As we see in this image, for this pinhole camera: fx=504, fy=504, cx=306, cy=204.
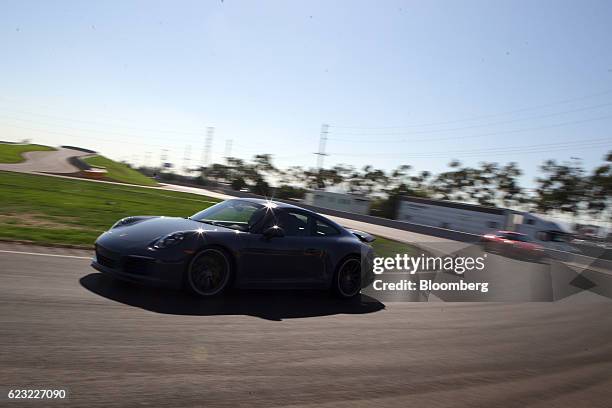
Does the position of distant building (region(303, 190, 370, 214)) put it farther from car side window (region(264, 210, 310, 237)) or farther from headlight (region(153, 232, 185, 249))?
headlight (region(153, 232, 185, 249))

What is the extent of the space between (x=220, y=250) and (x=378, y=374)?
8.40 feet

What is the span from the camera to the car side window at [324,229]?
23.5ft

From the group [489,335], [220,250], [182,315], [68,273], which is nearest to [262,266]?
[220,250]

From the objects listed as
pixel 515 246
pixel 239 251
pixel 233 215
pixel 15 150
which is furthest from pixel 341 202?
pixel 15 150

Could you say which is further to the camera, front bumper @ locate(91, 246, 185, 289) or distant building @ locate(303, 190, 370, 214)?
distant building @ locate(303, 190, 370, 214)

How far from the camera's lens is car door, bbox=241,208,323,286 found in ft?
20.5

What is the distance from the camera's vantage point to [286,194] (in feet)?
280

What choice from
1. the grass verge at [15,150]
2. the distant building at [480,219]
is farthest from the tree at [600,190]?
the grass verge at [15,150]

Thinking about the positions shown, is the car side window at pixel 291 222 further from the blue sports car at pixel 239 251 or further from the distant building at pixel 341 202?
the distant building at pixel 341 202

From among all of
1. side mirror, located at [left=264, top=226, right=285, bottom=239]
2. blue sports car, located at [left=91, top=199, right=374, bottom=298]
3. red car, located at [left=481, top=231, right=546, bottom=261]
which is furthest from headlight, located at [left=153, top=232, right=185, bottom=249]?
red car, located at [left=481, top=231, right=546, bottom=261]

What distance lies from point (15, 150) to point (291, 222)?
258 feet

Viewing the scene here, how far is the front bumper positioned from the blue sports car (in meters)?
0.01

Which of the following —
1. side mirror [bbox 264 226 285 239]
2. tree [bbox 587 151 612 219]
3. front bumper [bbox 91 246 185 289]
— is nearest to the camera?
front bumper [bbox 91 246 185 289]

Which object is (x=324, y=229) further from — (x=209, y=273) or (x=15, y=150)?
(x=15, y=150)
